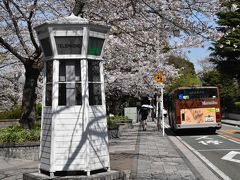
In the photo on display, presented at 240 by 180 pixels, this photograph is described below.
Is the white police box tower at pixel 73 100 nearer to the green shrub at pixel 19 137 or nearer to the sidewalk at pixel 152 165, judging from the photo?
the sidewalk at pixel 152 165

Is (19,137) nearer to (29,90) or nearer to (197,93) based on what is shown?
(29,90)

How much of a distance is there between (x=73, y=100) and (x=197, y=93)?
1993cm

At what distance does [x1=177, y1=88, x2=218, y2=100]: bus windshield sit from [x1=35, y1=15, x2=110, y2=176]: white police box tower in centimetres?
1949

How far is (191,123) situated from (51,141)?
64.9 ft

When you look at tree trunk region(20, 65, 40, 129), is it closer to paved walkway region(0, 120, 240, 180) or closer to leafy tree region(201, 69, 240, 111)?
paved walkway region(0, 120, 240, 180)

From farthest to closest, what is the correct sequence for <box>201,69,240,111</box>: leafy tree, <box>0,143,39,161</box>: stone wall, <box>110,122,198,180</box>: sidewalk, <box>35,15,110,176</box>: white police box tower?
<box>201,69,240,111</box>: leafy tree → <box>0,143,39,161</box>: stone wall → <box>110,122,198,180</box>: sidewalk → <box>35,15,110,176</box>: white police box tower

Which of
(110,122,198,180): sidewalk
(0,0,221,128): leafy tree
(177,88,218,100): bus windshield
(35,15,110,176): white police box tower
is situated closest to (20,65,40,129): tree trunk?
(0,0,221,128): leafy tree

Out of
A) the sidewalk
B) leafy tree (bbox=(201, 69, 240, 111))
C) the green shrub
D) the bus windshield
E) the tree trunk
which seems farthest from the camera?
leafy tree (bbox=(201, 69, 240, 111))

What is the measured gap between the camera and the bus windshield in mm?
27250

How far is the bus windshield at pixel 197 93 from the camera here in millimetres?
27250

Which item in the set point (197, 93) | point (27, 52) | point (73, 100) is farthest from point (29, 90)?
point (197, 93)

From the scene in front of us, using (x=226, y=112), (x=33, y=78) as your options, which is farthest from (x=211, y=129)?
(x=226, y=112)

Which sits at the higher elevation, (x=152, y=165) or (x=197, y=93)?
(x=197, y=93)

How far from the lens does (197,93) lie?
27297 mm
